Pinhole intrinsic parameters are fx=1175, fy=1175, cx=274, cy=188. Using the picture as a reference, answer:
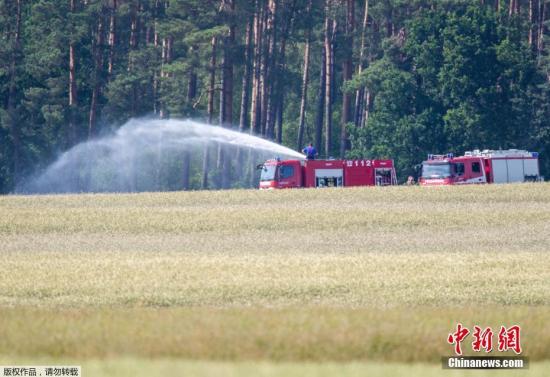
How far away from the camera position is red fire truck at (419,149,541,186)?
60.8 meters

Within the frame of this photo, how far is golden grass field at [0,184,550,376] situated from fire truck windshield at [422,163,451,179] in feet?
26.3

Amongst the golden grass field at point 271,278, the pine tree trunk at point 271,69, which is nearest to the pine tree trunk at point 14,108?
the pine tree trunk at point 271,69

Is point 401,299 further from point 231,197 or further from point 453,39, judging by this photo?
point 453,39

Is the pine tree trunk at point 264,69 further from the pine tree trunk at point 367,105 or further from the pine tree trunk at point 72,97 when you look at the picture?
the pine tree trunk at point 72,97

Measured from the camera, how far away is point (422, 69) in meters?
80.6

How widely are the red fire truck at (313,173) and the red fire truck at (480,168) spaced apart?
383 centimetres

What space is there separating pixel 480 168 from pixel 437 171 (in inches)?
113

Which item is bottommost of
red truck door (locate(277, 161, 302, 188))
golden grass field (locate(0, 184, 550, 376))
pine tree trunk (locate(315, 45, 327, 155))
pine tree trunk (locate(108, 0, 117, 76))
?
golden grass field (locate(0, 184, 550, 376))

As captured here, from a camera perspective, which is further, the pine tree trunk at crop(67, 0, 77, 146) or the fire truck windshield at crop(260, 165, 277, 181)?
the pine tree trunk at crop(67, 0, 77, 146)

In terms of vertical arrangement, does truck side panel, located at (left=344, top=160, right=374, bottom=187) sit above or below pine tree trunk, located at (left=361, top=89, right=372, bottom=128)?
below

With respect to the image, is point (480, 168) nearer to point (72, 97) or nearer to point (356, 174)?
point (356, 174)

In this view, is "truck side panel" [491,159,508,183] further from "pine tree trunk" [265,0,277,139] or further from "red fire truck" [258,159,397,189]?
"pine tree trunk" [265,0,277,139]

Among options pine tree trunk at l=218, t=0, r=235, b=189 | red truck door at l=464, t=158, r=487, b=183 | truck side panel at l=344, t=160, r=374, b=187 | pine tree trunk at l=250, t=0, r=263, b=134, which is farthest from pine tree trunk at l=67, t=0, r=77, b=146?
red truck door at l=464, t=158, r=487, b=183

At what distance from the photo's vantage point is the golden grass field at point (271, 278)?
715 inches
